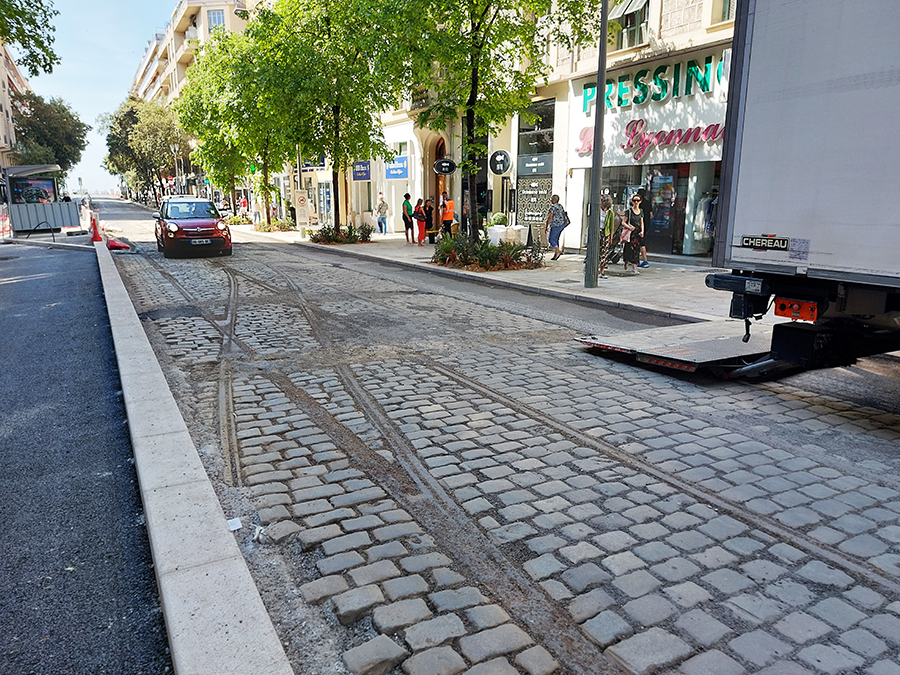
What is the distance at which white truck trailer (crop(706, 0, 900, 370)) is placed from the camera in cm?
468

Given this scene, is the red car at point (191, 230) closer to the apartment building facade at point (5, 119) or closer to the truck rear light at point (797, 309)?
the truck rear light at point (797, 309)

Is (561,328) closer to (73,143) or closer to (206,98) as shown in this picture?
(206,98)

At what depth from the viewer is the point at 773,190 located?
5465 mm

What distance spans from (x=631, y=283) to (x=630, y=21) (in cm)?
942

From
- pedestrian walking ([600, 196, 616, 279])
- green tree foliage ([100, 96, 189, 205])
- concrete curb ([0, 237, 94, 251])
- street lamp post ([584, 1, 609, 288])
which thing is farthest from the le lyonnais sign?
green tree foliage ([100, 96, 189, 205])

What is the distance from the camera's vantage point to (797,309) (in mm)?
5633

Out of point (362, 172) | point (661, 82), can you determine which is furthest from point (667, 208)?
point (362, 172)

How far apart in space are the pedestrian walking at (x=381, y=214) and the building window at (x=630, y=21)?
562 inches

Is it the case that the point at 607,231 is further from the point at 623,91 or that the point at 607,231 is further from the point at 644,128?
the point at 623,91

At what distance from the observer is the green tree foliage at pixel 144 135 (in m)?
63.9

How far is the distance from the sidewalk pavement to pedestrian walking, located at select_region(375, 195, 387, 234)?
9218mm

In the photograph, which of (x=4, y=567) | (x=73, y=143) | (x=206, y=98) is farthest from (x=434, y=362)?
(x=73, y=143)

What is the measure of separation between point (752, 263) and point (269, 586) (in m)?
4.73

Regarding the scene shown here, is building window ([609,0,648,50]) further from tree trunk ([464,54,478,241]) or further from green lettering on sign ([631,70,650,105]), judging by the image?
tree trunk ([464,54,478,241])
